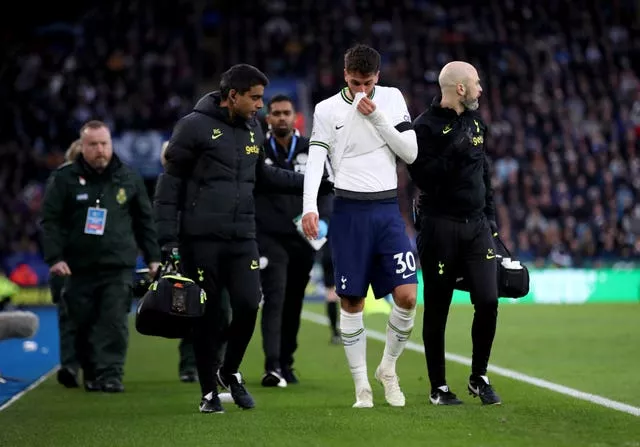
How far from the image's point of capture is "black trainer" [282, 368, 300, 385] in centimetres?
1170

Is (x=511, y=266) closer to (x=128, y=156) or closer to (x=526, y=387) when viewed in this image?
(x=526, y=387)

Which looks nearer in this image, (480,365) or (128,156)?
(480,365)

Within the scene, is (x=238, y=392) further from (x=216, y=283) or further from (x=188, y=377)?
(x=188, y=377)

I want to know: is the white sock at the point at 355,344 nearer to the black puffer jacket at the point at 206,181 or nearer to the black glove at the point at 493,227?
the black puffer jacket at the point at 206,181

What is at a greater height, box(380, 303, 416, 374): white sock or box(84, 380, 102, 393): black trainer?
box(380, 303, 416, 374): white sock

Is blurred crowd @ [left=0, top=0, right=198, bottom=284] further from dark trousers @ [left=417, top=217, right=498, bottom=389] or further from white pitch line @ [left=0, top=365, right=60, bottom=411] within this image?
dark trousers @ [left=417, top=217, right=498, bottom=389]

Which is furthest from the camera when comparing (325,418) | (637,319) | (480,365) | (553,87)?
(553,87)

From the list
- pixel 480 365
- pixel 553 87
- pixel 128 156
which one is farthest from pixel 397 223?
pixel 553 87

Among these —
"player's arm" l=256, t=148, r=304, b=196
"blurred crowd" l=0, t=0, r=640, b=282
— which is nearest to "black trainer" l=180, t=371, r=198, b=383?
"player's arm" l=256, t=148, r=304, b=196

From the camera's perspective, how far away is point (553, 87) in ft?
121

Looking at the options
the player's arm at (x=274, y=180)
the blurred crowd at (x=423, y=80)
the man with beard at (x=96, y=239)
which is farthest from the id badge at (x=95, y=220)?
the blurred crowd at (x=423, y=80)

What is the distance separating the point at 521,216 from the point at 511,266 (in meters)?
22.7

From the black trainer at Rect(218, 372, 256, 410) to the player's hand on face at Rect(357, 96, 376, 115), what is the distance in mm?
2019

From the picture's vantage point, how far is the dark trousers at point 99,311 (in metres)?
11.7
